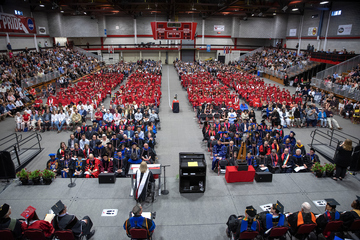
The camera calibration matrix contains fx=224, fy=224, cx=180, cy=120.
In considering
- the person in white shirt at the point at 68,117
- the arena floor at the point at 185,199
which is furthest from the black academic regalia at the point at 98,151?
the person in white shirt at the point at 68,117

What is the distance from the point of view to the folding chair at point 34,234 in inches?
170

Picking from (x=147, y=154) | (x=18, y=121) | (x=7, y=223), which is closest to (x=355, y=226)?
(x=147, y=154)

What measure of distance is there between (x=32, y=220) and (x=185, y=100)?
1521 centimetres

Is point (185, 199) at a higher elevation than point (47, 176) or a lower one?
lower

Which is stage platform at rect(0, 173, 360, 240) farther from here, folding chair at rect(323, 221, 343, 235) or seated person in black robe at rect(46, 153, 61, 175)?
folding chair at rect(323, 221, 343, 235)

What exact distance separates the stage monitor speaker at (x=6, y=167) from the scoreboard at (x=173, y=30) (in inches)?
600

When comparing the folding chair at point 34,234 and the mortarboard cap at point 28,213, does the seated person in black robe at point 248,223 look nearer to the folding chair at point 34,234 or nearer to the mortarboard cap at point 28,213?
the folding chair at point 34,234

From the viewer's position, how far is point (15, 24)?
24531mm

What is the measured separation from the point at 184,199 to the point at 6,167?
→ 5470 mm

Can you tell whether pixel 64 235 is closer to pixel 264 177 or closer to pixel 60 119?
pixel 264 177

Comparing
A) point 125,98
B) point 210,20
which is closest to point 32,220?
point 125,98

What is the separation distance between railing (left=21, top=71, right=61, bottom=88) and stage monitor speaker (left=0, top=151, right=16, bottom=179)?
14293mm

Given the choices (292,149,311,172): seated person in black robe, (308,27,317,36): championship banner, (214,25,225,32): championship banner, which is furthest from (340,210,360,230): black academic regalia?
(214,25,225,32): championship banner

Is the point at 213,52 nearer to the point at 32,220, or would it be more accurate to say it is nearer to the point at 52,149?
the point at 52,149
